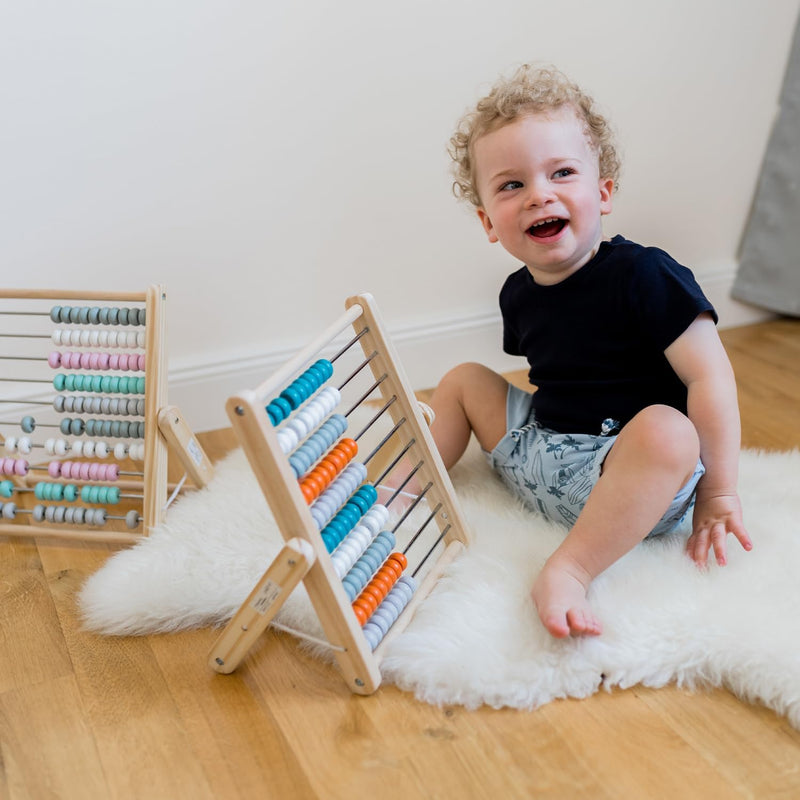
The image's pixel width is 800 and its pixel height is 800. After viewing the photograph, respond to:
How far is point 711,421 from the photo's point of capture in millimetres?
1180

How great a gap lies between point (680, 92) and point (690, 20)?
142 mm

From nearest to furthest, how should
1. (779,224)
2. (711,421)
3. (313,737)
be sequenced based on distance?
(313,737), (711,421), (779,224)

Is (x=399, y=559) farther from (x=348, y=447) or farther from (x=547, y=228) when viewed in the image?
(x=547, y=228)

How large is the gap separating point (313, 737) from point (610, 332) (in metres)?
0.65

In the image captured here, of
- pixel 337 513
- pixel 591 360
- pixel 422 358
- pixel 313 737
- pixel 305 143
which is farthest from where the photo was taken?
pixel 422 358

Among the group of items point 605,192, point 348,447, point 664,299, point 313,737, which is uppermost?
point 605,192

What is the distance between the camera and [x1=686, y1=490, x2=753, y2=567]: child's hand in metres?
1.13

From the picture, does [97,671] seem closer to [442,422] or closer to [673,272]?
[442,422]

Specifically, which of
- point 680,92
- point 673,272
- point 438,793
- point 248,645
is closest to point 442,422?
point 673,272

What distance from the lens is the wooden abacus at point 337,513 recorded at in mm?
937

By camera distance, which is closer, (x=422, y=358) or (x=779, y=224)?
(x=422, y=358)

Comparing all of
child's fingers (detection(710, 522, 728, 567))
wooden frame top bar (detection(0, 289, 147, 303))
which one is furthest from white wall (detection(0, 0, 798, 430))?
child's fingers (detection(710, 522, 728, 567))

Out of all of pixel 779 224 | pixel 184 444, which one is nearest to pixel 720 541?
pixel 184 444

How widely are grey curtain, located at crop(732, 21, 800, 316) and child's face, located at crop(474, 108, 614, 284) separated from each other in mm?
1002
